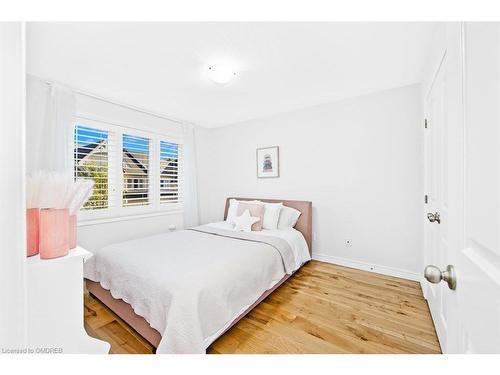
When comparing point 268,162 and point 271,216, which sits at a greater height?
point 268,162

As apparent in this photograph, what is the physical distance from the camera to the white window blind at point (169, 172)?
360 centimetres

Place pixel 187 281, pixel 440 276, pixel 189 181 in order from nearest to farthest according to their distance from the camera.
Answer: pixel 440 276 → pixel 187 281 → pixel 189 181

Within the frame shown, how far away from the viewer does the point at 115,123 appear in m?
2.97

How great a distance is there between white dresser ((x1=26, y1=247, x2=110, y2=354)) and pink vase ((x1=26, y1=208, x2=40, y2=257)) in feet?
0.12

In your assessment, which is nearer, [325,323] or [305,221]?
[325,323]

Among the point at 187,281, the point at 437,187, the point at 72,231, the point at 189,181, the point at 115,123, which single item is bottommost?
the point at 187,281

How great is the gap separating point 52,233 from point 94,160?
237 cm

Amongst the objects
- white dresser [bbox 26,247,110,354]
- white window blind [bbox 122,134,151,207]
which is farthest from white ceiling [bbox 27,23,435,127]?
white dresser [bbox 26,247,110,354]

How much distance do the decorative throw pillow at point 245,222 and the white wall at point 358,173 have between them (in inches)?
31.0

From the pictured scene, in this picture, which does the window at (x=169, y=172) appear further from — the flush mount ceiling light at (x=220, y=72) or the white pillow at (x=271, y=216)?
the flush mount ceiling light at (x=220, y=72)

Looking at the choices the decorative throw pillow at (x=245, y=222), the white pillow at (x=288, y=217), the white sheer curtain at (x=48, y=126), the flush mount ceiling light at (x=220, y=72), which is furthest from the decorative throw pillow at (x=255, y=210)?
the white sheer curtain at (x=48, y=126)

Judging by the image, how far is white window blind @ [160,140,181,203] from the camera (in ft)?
11.8

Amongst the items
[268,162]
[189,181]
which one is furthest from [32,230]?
[268,162]

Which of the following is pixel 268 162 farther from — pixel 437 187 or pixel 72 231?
pixel 72 231
